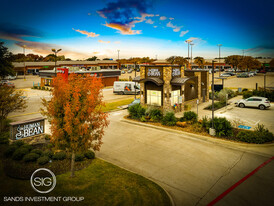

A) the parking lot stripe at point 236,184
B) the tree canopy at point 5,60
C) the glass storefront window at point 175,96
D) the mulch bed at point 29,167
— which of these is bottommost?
the parking lot stripe at point 236,184

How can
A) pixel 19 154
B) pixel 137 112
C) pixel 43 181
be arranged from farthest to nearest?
1. pixel 137 112
2. pixel 19 154
3. pixel 43 181

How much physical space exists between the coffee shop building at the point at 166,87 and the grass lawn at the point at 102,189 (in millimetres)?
14995

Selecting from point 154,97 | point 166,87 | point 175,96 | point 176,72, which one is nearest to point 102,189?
point 166,87

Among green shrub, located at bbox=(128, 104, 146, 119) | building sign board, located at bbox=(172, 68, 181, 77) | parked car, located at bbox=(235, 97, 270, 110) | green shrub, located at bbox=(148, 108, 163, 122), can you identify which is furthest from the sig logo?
parked car, located at bbox=(235, 97, 270, 110)

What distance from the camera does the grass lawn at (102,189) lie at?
810 centimetres

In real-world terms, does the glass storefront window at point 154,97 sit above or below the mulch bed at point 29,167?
above

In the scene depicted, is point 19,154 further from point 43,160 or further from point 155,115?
point 155,115

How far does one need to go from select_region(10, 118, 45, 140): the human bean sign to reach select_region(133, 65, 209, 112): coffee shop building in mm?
13698

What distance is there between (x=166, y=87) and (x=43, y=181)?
697 inches

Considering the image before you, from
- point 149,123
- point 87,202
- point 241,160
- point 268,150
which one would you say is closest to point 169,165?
point 241,160

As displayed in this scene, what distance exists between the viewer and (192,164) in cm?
1179

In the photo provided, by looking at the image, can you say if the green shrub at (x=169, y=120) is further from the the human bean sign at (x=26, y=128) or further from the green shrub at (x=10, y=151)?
the green shrub at (x=10, y=151)

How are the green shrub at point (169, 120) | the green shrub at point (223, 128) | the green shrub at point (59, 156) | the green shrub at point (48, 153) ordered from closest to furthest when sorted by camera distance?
the green shrub at point (59, 156) → the green shrub at point (48, 153) → the green shrub at point (223, 128) → the green shrub at point (169, 120)

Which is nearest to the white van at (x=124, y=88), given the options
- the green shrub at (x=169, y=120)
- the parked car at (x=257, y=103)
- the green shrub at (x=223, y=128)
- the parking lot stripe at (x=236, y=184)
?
the parked car at (x=257, y=103)
